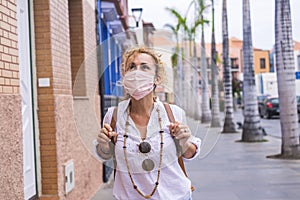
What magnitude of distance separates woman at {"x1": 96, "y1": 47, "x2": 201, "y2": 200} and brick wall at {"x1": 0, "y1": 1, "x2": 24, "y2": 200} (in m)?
1.52

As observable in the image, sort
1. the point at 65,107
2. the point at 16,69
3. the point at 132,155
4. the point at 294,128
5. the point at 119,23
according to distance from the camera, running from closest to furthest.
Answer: the point at 132,155 < the point at 16,69 < the point at 65,107 < the point at 294,128 < the point at 119,23

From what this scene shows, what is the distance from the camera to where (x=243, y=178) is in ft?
34.2

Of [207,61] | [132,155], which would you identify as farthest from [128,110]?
[207,61]

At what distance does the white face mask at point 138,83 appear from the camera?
2754mm

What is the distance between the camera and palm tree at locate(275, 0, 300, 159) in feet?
41.3

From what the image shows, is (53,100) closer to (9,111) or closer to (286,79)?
(9,111)

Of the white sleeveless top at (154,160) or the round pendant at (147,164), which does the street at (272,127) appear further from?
the round pendant at (147,164)

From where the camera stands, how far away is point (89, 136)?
3.14m

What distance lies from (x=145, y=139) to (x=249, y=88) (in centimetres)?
1561

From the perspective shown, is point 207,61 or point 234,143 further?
point 234,143

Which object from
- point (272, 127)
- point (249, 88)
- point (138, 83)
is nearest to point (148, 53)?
point (138, 83)

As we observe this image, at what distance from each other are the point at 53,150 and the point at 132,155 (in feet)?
11.5

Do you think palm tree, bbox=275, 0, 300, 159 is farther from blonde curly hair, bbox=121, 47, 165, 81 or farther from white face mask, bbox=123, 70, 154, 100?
white face mask, bbox=123, 70, 154, 100

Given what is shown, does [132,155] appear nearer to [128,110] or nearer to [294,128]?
[128,110]
